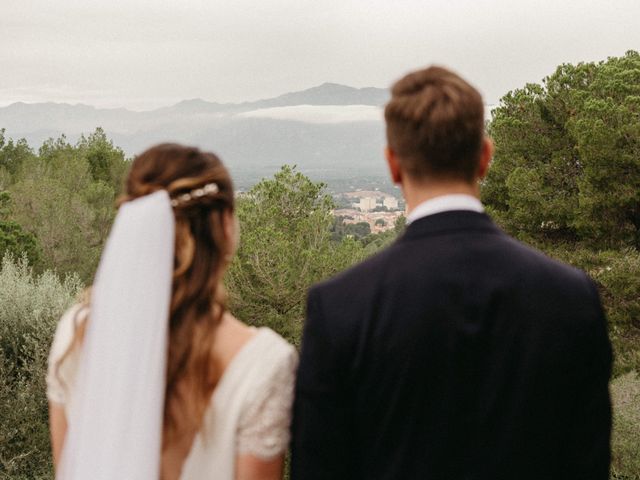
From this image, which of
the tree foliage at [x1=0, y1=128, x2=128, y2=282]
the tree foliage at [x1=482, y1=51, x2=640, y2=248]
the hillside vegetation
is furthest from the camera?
the tree foliage at [x1=0, y1=128, x2=128, y2=282]

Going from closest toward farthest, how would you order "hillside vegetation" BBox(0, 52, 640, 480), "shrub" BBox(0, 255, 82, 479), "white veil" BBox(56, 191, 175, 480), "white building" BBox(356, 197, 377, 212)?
"white veil" BBox(56, 191, 175, 480), "shrub" BBox(0, 255, 82, 479), "hillside vegetation" BBox(0, 52, 640, 480), "white building" BBox(356, 197, 377, 212)

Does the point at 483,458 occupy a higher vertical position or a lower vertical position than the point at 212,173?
lower

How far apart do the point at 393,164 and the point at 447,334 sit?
452 mm

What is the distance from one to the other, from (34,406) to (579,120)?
11.2 m

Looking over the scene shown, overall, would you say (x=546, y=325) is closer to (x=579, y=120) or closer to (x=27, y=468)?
(x=27, y=468)

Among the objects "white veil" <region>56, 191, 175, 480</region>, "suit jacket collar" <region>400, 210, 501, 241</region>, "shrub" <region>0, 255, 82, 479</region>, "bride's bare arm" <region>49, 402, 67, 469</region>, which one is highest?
"suit jacket collar" <region>400, 210, 501, 241</region>

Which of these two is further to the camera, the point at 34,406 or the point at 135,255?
the point at 34,406

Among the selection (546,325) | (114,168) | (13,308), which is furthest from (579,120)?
(114,168)

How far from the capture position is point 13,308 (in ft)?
38.8

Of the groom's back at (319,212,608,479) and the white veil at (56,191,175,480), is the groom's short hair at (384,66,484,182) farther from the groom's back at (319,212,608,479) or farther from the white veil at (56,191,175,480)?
the white veil at (56,191,175,480)

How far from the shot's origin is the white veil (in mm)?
1819

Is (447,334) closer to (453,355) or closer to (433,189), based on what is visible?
(453,355)

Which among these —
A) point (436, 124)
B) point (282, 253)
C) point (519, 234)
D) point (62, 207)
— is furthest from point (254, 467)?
point (62, 207)

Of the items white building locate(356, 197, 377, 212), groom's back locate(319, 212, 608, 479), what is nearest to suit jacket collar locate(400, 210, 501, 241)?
groom's back locate(319, 212, 608, 479)
